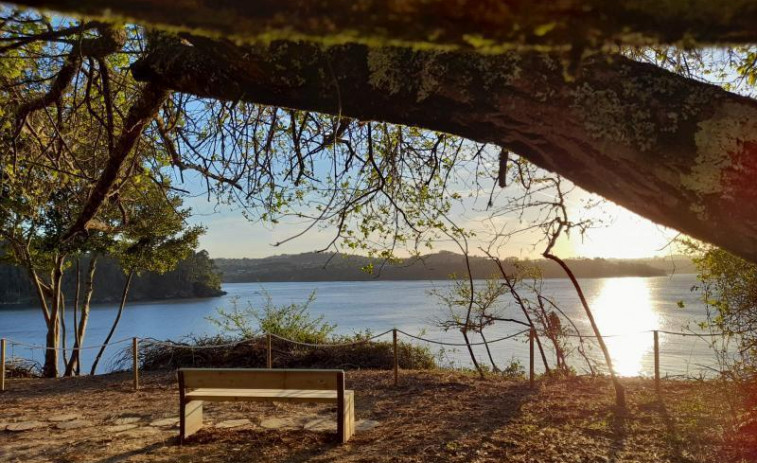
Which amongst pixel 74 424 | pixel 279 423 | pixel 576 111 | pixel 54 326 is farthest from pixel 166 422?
pixel 54 326

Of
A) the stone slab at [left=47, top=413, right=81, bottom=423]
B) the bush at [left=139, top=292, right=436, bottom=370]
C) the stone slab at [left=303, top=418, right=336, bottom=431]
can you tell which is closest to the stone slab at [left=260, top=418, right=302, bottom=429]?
the stone slab at [left=303, top=418, right=336, bottom=431]

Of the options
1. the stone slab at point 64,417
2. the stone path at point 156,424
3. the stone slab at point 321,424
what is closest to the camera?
the stone slab at point 321,424

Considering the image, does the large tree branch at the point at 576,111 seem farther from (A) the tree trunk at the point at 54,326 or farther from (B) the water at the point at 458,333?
(A) the tree trunk at the point at 54,326

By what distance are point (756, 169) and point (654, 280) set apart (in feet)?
260

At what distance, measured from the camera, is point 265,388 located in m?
5.30

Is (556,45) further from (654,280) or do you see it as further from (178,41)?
(654,280)

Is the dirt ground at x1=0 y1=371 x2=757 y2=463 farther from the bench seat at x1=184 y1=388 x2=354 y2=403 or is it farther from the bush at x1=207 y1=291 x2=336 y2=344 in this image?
the bush at x1=207 y1=291 x2=336 y2=344

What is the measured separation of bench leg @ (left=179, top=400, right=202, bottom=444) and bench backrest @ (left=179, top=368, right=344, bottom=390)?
0.22 meters

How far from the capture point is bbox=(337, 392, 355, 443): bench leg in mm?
5094

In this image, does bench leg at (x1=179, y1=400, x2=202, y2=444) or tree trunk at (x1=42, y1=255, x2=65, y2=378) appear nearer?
bench leg at (x1=179, y1=400, x2=202, y2=444)

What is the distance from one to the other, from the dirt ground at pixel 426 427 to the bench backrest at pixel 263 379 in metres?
0.50

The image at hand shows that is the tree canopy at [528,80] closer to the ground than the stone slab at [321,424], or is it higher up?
higher up

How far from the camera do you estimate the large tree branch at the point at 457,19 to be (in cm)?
96

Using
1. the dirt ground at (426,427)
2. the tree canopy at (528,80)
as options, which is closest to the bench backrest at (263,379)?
the dirt ground at (426,427)
